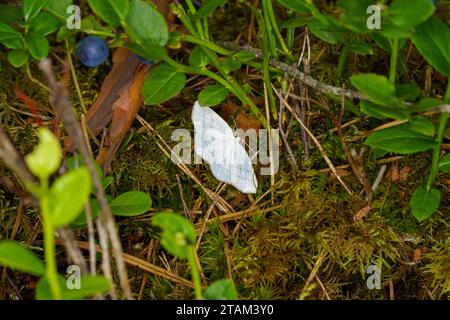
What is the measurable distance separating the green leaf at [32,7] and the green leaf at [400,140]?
3.11ft

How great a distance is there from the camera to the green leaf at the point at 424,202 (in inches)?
66.5

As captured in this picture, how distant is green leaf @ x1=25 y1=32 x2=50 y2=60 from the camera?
5.58 feet

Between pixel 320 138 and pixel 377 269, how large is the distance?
446 millimetres

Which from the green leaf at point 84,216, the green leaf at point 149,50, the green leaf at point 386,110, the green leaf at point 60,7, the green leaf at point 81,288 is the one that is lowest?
the green leaf at point 81,288

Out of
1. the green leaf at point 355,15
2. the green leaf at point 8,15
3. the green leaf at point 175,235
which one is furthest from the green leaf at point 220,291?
the green leaf at point 8,15

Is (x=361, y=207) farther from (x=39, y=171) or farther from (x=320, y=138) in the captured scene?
(x=39, y=171)

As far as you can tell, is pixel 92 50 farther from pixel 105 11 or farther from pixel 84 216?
pixel 84 216

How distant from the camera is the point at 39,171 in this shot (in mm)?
1035

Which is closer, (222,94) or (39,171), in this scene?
(39,171)

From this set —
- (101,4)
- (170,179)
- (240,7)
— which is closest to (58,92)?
(101,4)

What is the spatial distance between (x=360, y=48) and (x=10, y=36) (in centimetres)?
95

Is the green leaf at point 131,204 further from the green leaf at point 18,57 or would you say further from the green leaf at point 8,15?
the green leaf at point 8,15

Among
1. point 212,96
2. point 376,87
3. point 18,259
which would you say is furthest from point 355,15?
point 18,259

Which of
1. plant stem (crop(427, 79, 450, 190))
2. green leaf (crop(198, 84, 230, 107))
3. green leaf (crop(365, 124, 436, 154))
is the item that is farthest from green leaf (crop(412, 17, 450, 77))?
green leaf (crop(198, 84, 230, 107))
